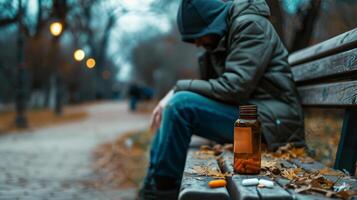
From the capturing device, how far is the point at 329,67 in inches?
111

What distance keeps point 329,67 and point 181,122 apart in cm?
90

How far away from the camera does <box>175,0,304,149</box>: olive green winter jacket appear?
9.04 ft

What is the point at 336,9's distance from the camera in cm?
485

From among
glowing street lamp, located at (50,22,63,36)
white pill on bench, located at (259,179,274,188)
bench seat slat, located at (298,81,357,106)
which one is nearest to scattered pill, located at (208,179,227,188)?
white pill on bench, located at (259,179,274,188)

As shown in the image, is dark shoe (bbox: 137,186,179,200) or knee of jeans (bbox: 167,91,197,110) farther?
dark shoe (bbox: 137,186,179,200)

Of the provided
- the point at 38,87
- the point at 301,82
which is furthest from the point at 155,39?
the point at 301,82

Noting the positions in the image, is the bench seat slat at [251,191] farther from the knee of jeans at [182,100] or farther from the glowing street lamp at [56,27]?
the glowing street lamp at [56,27]

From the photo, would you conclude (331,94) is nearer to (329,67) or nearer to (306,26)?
(329,67)

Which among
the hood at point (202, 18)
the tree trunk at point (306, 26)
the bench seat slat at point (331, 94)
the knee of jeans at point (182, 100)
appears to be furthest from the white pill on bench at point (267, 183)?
the tree trunk at point (306, 26)

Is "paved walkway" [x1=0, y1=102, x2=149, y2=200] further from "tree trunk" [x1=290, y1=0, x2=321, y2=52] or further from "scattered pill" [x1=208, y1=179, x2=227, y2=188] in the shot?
"scattered pill" [x1=208, y1=179, x2=227, y2=188]

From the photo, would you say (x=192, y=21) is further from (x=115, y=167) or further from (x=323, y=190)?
(x=115, y=167)

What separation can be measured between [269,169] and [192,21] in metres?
1.29

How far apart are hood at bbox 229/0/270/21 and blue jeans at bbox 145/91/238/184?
0.54m

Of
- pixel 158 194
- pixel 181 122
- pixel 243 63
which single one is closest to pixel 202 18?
pixel 243 63
